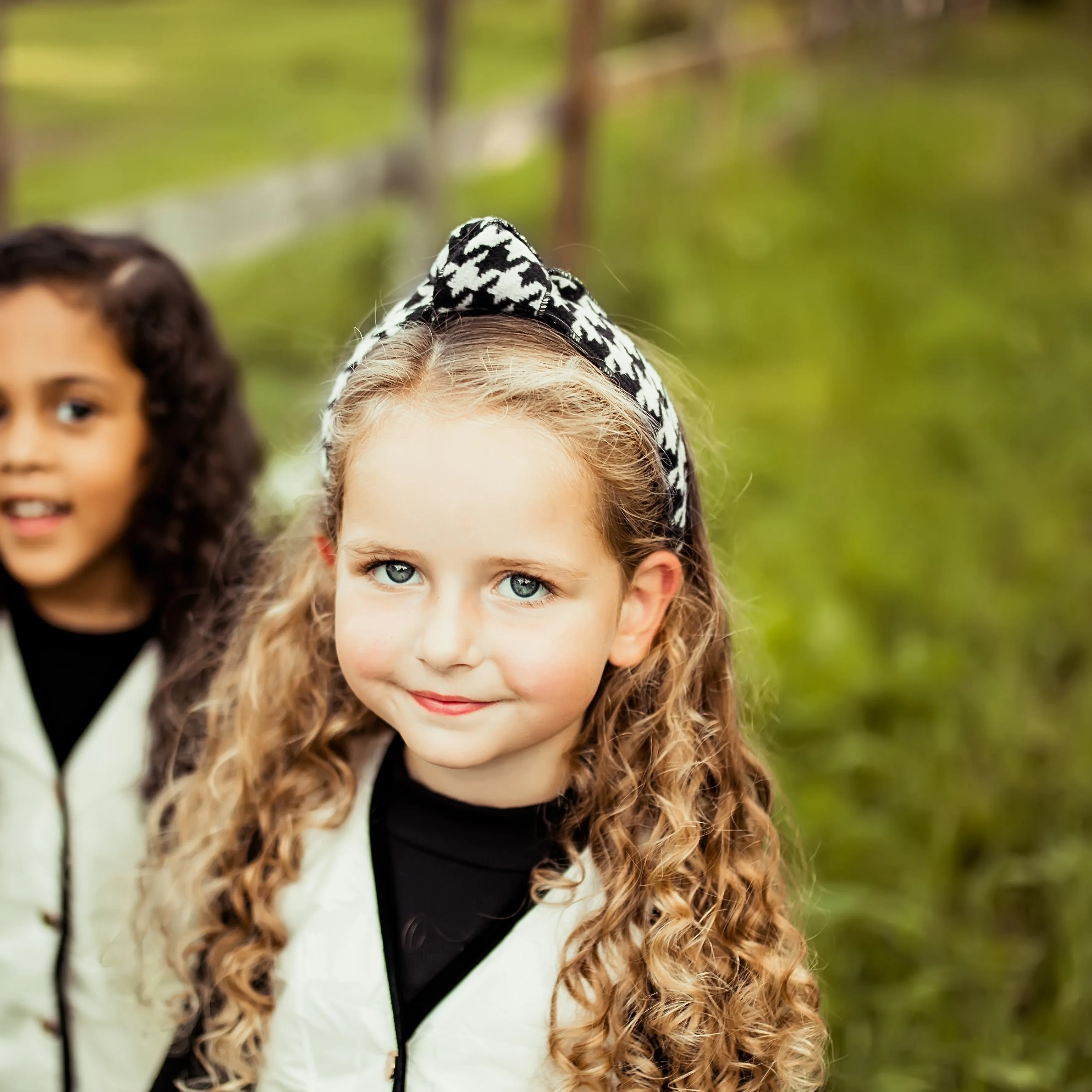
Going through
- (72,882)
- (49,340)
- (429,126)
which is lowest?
(72,882)

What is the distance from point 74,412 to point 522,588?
807 millimetres

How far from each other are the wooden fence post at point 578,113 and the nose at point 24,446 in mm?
3946

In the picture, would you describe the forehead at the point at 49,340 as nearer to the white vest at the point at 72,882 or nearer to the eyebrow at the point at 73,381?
the eyebrow at the point at 73,381

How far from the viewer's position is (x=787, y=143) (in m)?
10.1

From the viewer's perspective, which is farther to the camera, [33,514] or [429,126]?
[429,126]

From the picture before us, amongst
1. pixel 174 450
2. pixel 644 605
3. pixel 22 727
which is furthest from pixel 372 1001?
pixel 174 450

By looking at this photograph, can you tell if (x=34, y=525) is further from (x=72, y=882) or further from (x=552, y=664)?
(x=552, y=664)

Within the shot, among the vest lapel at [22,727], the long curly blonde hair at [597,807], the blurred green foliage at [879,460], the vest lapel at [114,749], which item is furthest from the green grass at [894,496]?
the vest lapel at [22,727]

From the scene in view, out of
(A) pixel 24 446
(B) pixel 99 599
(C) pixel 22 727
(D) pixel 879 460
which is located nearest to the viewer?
(A) pixel 24 446

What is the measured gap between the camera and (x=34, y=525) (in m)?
1.85

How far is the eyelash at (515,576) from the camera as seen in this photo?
1405 mm

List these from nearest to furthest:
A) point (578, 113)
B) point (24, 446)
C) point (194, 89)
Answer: point (24, 446) < point (194, 89) < point (578, 113)

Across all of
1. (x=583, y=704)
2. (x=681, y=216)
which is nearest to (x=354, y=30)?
(x=681, y=216)

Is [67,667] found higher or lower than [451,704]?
lower
